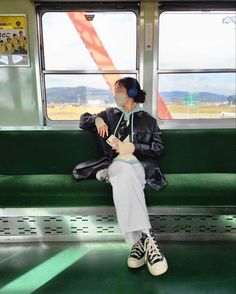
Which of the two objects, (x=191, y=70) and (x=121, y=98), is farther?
(x=191, y=70)

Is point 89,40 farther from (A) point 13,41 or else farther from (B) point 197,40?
(B) point 197,40

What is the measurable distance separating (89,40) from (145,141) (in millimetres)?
1314

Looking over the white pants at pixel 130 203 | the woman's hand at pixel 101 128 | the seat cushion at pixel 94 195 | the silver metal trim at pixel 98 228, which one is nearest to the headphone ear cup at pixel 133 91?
the woman's hand at pixel 101 128

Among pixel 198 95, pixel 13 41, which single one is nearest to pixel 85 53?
pixel 13 41

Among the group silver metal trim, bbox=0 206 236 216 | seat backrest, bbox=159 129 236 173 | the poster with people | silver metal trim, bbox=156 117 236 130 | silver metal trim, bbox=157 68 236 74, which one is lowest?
silver metal trim, bbox=0 206 236 216

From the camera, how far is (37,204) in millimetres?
2150

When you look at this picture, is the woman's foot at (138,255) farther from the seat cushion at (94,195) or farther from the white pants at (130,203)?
the seat cushion at (94,195)

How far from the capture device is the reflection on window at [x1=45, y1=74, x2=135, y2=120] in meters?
2.95

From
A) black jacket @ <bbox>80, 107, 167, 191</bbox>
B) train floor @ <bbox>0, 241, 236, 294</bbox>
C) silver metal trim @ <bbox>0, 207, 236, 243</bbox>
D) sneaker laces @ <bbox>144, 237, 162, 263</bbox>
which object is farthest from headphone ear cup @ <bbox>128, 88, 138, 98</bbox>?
train floor @ <bbox>0, 241, 236, 294</bbox>

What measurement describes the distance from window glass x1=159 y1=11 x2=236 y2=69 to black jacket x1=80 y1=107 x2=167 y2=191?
3.00 ft

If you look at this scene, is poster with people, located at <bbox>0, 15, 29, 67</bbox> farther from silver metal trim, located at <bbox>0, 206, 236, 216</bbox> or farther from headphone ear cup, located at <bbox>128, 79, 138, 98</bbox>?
silver metal trim, located at <bbox>0, 206, 236, 216</bbox>

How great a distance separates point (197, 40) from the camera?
289cm

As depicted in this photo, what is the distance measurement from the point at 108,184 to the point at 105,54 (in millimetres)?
1450

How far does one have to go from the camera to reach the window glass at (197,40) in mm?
2848
